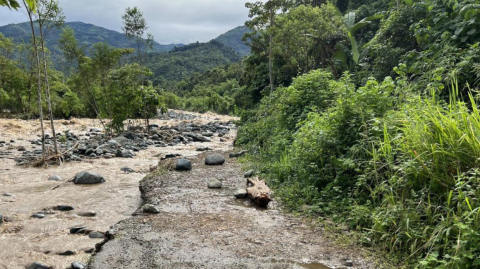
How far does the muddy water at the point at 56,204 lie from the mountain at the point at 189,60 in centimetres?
6056

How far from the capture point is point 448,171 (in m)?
3.46

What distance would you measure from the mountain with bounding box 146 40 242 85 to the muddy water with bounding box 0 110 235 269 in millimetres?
60558

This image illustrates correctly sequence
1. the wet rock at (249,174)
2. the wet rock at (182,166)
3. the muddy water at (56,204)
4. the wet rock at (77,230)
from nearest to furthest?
1. the muddy water at (56,204)
2. the wet rock at (77,230)
3. the wet rock at (249,174)
4. the wet rock at (182,166)

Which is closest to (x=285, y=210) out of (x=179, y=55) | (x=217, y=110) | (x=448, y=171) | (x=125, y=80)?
(x=448, y=171)

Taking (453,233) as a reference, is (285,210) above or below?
below

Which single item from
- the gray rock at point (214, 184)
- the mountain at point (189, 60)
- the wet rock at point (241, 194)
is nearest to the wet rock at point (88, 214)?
the gray rock at point (214, 184)

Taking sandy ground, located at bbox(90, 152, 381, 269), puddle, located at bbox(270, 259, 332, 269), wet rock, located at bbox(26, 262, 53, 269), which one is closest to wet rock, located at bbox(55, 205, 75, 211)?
sandy ground, located at bbox(90, 152, 381, 269)

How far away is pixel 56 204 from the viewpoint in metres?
6.04

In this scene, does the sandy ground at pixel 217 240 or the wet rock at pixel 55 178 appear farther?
the wet rock at pixel 55 178

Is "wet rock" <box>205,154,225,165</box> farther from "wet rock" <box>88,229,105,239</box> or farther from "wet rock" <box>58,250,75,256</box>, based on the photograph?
"wet rock" <box>58,250,75,256</box>

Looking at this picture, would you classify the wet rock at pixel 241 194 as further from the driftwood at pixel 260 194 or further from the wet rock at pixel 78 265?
the wet rock at pixel 78 265

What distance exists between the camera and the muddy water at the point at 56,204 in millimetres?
4094

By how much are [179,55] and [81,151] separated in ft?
297

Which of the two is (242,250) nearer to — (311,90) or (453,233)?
(453,233)
